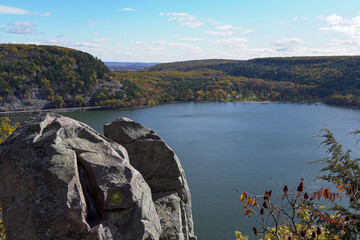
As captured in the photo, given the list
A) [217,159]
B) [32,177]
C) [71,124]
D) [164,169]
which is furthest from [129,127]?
[217,159]

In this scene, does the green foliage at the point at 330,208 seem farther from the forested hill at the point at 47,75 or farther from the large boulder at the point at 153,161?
the forested hill at the point at 47,75

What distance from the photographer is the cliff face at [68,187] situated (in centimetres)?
673

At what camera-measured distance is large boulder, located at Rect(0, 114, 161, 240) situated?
6727 mm

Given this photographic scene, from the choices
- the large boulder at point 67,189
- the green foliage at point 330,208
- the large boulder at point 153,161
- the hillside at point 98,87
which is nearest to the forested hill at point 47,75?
the hillside at point 98,87

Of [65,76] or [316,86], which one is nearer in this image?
[65,76]

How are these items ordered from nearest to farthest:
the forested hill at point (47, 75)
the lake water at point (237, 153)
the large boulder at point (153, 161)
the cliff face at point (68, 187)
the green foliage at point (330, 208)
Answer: the green foliage at point (330, 208) → the cliff face at point (68, 187) → the large boulder at point (153, 161) → the lake water at point (237, 153) → the forested hill at point (47, 75)

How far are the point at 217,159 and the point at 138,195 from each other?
44089mm

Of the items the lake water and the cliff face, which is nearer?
the cliff face

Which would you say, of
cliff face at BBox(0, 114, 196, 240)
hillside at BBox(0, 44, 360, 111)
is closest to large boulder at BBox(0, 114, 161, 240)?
cliff face at BBox(0, 114, 196, 240)

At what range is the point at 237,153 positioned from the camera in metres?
54.8

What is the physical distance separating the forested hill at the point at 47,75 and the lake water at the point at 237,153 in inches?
1948

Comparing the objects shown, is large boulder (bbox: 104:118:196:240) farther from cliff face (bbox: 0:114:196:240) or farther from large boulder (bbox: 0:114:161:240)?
large boulder (bbox: 0:114:161:240)

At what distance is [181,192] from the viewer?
1183 centimetres

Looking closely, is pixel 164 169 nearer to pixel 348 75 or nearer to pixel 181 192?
pixel 181 192
